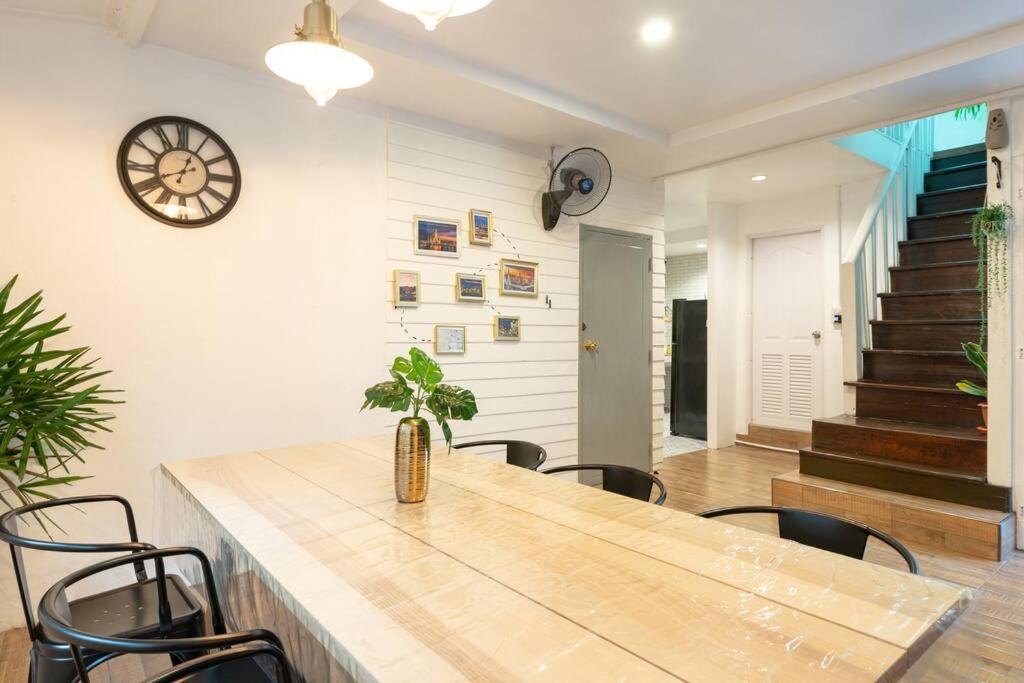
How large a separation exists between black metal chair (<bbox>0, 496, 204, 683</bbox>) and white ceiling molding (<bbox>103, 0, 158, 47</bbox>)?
1973 mm

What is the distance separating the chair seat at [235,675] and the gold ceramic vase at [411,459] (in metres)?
0.54

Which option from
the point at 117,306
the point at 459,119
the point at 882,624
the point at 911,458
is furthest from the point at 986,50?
the point at 117,306

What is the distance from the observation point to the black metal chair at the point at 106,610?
4.18 ft

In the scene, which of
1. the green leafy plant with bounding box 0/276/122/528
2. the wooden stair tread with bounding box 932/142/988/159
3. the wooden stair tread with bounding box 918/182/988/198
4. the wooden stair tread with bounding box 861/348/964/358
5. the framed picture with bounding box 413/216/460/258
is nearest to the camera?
the green leafy plant with bounding box 0/276/122/528

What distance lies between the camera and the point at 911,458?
3.72 m

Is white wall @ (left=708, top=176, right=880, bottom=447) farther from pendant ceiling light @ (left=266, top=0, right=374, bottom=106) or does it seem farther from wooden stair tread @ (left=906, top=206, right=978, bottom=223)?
pendant ceiling light @ (left=266, top=0, right=374, bottom=106)

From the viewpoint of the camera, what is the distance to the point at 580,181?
411 centimetres

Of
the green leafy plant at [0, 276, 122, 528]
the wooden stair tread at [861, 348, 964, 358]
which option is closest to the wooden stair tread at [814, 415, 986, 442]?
the wooden stair tread at [861, 348, 964, 358]

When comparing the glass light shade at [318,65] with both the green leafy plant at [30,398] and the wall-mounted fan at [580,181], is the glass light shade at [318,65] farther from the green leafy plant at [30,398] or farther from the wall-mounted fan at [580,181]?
the wall-mounted fan at [580,181]

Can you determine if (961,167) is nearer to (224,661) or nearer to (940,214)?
(940,214)

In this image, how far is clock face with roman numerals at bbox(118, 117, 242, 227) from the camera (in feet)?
8.68

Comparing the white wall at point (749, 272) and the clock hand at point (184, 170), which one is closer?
the clock hand at point (184, 170)

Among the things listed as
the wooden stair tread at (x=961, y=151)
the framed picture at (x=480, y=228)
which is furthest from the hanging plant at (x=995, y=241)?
the framed picture at (x=480, y=228)

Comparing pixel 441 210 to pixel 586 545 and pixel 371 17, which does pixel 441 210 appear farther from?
pixel 586 545
